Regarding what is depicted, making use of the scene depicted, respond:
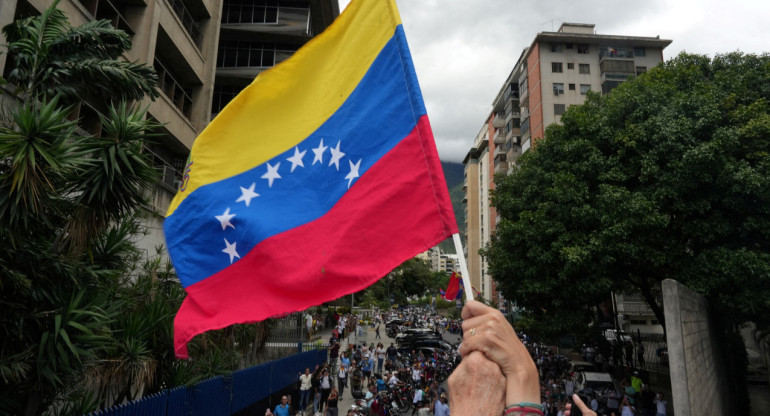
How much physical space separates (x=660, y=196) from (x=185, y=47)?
58.0 ft

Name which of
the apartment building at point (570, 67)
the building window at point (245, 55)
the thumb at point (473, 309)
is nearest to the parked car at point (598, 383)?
the thumb at point (473, 309)

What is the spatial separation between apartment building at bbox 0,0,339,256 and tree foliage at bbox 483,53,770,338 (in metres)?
12.7

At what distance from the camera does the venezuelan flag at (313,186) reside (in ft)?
11.4

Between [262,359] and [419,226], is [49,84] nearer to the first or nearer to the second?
[419,226]

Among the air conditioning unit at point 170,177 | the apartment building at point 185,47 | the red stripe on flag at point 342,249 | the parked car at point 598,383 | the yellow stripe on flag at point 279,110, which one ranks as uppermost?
the apartment building at point 185,47

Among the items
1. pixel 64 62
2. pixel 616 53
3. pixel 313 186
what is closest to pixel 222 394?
pixel 64 62

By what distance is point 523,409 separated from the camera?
1.73m

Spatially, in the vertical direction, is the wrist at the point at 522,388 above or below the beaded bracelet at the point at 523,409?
above

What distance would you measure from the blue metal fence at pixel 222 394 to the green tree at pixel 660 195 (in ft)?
30.1

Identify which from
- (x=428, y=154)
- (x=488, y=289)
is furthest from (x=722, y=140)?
(x=488, y=289)

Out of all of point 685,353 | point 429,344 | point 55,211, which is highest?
point 55,211

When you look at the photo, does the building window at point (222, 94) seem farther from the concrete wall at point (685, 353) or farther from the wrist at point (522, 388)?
the wrist at point (522, 388)

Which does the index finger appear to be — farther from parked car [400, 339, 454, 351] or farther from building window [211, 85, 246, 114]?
parked car [400, 339, 454, 351]

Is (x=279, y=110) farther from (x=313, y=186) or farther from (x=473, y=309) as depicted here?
(x=473, y=309)
